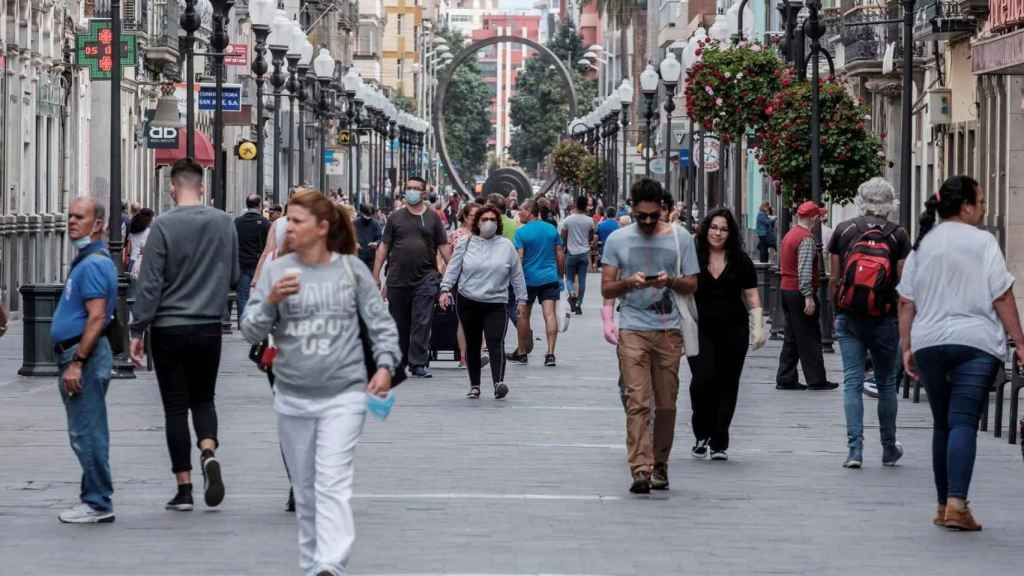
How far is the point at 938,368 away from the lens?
11609mm

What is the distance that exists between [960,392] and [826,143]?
67.3 feet

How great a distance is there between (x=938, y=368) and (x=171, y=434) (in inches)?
153

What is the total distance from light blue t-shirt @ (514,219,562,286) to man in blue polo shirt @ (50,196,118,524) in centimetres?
1305

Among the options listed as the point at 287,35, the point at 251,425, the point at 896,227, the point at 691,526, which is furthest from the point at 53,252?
the point at 691,526

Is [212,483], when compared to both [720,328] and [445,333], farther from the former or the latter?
[445,333]

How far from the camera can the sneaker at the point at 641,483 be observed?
12.9m

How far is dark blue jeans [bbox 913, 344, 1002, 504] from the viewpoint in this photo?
11492 millimetres

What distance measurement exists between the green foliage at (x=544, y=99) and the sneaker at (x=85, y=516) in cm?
15829

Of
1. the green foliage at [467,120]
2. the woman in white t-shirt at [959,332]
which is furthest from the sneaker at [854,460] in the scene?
the green foliage at [467,120]

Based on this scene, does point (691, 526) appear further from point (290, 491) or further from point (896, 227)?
point (896, 227)

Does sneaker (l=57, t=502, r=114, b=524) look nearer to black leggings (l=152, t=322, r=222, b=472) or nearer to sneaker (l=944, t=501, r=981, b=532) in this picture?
black leggings (l=152, t=322, r=222, b=472)

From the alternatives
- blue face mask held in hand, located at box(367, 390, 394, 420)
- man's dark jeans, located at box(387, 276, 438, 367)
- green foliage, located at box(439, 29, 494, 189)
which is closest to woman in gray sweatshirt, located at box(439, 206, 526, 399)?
man's dark jeans, located at box(387, 276, 438, 367)

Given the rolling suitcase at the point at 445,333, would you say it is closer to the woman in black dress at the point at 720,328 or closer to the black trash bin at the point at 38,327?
the black trash bin at the point at 38,327

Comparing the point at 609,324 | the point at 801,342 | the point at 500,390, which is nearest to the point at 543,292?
the point at 801,342
